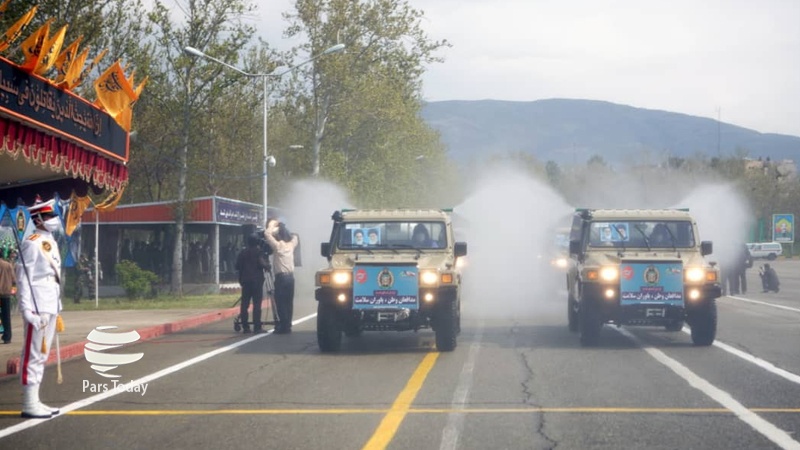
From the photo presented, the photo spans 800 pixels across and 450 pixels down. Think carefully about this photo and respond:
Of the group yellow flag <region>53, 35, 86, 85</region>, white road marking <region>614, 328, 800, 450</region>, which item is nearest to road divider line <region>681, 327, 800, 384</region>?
white road marking <region>614, 328, 800, 450</region>

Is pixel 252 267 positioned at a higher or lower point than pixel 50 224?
lower

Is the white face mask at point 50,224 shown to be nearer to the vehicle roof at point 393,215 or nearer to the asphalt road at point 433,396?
the asphalt road at point 433,396

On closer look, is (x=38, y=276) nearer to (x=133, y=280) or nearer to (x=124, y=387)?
(x=124, y=387)

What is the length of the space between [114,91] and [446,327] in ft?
20.2

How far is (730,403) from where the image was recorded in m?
11.0

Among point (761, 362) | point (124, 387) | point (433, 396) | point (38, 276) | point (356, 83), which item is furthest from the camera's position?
point (356, 83)

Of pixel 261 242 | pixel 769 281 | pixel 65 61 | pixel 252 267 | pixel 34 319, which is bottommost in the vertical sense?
pixel 769 281

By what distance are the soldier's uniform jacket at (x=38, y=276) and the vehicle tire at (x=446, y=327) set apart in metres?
6.66

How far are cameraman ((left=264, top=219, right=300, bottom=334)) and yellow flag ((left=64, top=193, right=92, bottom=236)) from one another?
15.4ft

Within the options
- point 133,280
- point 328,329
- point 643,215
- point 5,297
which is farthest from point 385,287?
point 133,280

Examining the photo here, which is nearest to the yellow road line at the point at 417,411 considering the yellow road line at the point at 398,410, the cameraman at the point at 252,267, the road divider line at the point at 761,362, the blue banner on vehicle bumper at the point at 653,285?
the yellow road line at the point at 398,410

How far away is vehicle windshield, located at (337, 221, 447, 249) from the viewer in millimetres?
17344

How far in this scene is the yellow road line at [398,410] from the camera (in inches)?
359

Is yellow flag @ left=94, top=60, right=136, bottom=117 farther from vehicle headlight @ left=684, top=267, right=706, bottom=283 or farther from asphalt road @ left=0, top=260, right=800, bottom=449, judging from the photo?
vehicle headlight @ left=684, top=267, right=706, bottom=283
